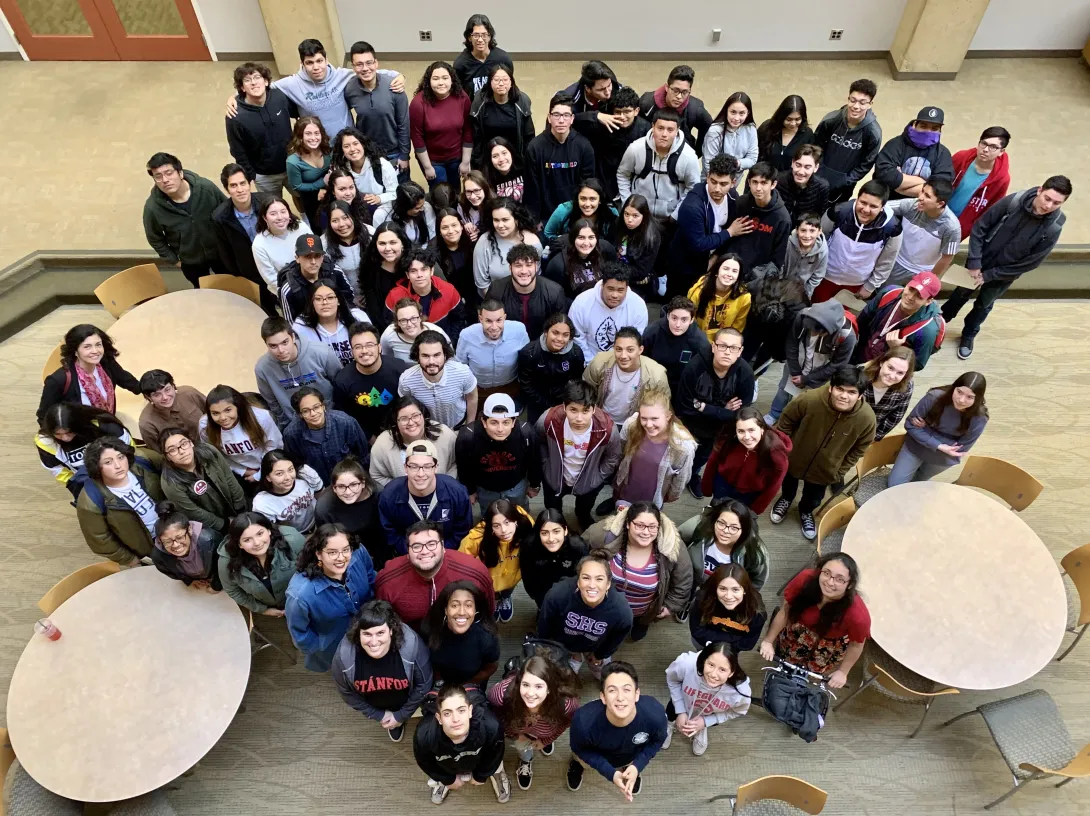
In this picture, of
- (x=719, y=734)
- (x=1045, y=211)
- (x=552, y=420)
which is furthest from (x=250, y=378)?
(x=1045, y=211)

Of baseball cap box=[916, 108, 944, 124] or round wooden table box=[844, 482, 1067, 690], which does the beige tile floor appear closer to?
baseball cap box=[916, 108, 944, 124]

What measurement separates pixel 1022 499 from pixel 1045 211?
2.04 metres

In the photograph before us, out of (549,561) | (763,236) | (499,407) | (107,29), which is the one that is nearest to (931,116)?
(763,236)

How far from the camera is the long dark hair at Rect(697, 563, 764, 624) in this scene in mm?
3643

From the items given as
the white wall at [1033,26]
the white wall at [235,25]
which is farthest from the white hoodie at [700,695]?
the white wall at [1033,26]

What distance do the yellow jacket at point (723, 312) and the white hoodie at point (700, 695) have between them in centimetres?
199

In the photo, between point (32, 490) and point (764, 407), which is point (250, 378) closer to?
point (32, 490)

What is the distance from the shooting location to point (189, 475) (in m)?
4.00

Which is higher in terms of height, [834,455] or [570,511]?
[834,455]

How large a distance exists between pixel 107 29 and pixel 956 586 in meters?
10.2

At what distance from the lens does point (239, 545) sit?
3.69m

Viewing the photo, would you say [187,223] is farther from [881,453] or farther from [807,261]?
[881,453]

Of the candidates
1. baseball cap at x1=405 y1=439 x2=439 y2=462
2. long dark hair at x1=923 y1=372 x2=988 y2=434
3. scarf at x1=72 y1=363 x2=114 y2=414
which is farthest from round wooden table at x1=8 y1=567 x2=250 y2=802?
long dark hair at x1=923 y1=372 x2=988 y2=434

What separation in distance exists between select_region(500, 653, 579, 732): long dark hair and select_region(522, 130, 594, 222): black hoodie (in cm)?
341
